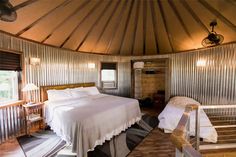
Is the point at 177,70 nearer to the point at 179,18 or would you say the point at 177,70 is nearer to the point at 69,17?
the point at 179,18

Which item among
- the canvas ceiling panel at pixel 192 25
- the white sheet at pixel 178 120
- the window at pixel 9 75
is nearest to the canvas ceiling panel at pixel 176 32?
the canvas ceiling panel at pixel 192 25

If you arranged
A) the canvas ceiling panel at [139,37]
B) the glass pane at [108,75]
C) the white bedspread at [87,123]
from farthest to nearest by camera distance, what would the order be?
the glass pane at [108,75]
the canvas ceiling panel at [139,37]
the white bedspread at [87,123]

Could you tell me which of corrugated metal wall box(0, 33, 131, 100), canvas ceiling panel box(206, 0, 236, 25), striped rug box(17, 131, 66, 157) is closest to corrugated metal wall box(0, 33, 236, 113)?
corrugated metal wall box(0, 33, 131, 100)

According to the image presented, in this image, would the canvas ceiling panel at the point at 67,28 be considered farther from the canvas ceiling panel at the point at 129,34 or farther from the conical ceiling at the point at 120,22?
the canvas ceiling panel at the point at 129,34

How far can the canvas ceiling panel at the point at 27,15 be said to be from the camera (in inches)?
115

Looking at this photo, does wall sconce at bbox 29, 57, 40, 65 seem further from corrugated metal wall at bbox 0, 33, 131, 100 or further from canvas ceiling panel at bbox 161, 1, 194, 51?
canvas ceiling panel at bbox 161, 1, 194, 51

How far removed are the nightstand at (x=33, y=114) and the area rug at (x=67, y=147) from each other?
313 mm

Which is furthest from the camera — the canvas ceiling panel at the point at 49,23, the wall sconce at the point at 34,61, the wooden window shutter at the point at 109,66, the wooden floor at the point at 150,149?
the wooden window shutter at the point at 109,66

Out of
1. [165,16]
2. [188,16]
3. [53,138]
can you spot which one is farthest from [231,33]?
[53,138]

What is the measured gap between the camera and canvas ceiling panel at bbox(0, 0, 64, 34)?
2.91m

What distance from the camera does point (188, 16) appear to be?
12.4ft

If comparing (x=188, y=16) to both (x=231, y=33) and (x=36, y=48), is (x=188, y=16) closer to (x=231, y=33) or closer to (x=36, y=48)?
(x=231, y=33)

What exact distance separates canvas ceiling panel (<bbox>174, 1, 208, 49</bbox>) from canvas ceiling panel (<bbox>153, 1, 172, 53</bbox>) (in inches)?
21.1

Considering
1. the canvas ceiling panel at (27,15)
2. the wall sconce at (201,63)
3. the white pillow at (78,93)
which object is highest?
the canvas ceiling panel at (27,15)
